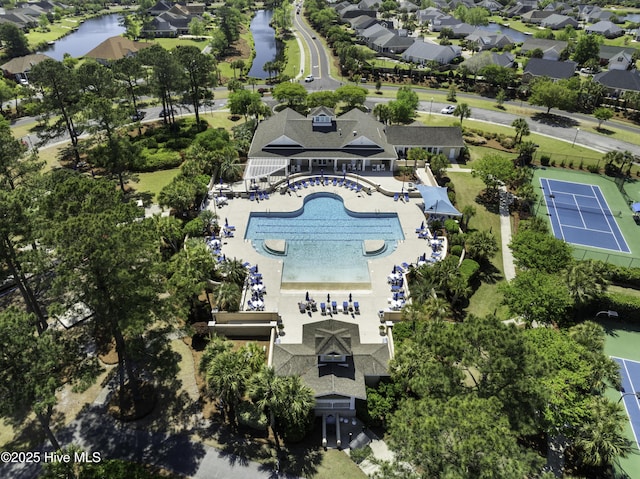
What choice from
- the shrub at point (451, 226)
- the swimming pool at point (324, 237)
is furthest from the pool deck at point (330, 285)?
the shrub at point (451, 226)

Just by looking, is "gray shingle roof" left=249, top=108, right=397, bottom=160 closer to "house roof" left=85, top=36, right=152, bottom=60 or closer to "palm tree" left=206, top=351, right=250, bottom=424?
"palm tree" left=206, top=351, right=250, bottom=424

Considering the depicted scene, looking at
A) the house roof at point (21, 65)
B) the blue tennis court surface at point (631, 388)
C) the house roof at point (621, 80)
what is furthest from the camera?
the house roof at point (21, 65)

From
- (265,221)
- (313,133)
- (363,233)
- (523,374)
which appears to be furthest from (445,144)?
(523,374)

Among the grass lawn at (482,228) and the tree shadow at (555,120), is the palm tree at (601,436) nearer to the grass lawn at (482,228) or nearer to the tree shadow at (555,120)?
the grass lawn at (482,228)

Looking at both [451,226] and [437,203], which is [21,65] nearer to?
[437,203]

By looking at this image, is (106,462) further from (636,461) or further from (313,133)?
(313,133)
